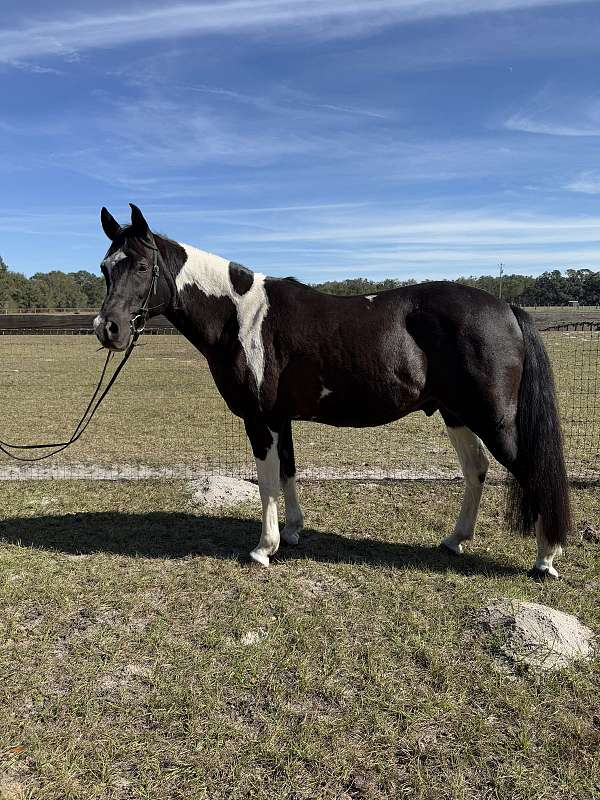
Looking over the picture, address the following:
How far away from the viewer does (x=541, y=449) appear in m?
4.01

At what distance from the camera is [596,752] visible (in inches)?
97.0

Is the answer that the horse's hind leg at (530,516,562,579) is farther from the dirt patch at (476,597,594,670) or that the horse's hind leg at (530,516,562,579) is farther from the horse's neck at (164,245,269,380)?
the horse's neck at (164,245,269,380)

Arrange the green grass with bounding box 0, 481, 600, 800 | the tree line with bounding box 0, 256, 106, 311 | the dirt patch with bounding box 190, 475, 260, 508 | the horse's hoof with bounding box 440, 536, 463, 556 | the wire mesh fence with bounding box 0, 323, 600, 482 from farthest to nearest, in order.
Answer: the tree line with bounding box 0, 256, 106, 311 → the wire mesh fence with bounding box 0, 323, 600, 482 → the dirt patch with bounding box 190, 475, 260, 508 → the horse's hoof with bounding box 440, 536, 463, 556 → the green grass with bounding box 0, 481, 600, 800

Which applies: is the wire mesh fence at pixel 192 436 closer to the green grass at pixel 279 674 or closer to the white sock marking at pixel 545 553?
the green grass at pixel 279 674

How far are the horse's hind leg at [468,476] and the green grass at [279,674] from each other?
0.19 metres

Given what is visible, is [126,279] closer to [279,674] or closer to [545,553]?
[279,674]

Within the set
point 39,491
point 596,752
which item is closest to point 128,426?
point 39,491

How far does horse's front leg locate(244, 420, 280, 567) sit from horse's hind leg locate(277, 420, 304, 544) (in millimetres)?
346

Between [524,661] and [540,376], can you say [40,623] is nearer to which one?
[524,661]

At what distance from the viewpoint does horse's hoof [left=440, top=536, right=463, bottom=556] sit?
15.2 ft

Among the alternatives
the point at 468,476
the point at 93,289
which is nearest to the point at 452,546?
the point at 468,476

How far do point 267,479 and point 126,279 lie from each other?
186 cm

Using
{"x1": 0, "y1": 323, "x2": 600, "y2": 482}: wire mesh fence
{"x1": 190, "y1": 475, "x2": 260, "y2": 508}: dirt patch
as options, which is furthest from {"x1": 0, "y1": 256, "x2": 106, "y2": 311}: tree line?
{"x1": 190, "y1": 475, "x2": 260, "y2": 508}: dirt patch

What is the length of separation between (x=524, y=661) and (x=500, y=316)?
2328 mm
